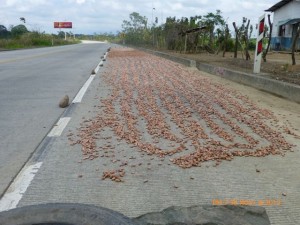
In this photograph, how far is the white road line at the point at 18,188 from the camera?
10.5 feet

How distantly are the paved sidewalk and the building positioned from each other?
27681 mm

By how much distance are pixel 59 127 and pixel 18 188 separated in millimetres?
2417

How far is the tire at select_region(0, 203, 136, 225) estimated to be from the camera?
246cm

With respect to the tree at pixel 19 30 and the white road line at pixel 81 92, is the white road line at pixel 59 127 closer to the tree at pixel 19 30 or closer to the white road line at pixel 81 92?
the white road line at pixel 81 92

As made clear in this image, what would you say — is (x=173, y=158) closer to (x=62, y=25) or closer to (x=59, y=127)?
(x=59, y=127)

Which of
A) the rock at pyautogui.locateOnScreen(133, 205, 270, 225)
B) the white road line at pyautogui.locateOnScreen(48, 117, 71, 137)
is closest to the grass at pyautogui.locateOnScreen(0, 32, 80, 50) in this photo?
the white road line at pyautogui.locateOnScreen(48, 117, 71, 137)

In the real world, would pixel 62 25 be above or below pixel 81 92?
above

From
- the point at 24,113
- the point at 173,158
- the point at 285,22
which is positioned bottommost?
the point at 24,113

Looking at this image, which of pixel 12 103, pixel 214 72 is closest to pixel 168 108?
Answer: pixel 12 103

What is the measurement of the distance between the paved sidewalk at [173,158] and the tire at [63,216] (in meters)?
0.54

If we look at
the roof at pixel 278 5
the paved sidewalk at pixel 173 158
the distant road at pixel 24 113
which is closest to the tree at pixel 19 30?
the roof at pixel 278 5

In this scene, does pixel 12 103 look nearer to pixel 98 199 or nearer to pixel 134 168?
pixel 134 168

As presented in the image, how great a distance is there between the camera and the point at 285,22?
110 ft

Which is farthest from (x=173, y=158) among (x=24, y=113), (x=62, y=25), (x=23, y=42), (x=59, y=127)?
(x=62, y=25)
